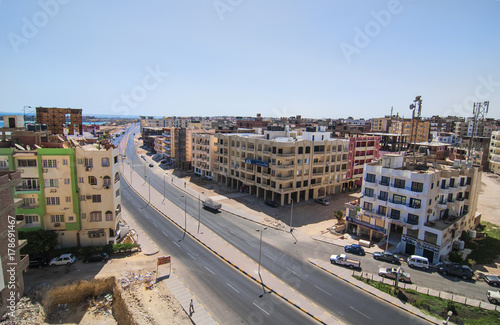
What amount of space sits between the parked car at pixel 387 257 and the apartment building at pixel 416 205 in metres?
5.02

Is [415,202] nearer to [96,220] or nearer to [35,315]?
[96,220]

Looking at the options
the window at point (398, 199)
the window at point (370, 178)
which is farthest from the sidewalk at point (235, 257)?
the window at point (370, 178)

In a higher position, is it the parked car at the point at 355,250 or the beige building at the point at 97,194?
the beige building at the point at 97,194

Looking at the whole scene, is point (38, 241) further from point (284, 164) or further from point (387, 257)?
point (387, 257)

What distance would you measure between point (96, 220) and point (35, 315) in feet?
56.0

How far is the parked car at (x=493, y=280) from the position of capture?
43.6 metres

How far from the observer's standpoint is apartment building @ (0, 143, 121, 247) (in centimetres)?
4625

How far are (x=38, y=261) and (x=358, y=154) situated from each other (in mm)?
87358

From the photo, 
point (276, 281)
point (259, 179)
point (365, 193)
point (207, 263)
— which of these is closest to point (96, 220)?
point (207, 263)

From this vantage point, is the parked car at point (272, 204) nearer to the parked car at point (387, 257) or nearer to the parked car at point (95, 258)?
the parked car at point (387, 257)

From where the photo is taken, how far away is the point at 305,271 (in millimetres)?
45156

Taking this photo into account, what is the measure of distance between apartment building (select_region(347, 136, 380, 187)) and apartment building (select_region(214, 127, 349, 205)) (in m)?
3.16

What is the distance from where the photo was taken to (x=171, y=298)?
124 feet

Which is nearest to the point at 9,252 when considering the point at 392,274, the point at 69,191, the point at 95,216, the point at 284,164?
the point at 69,191
